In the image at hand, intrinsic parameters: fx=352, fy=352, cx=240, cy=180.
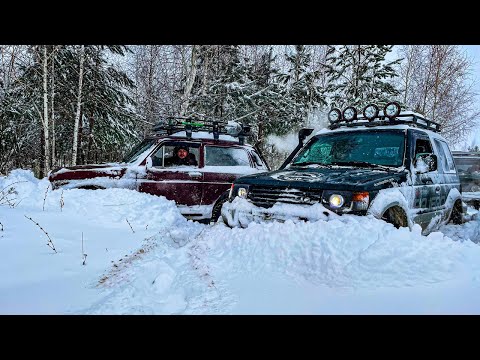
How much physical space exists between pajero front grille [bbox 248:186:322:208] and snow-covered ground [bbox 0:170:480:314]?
0.38 meters

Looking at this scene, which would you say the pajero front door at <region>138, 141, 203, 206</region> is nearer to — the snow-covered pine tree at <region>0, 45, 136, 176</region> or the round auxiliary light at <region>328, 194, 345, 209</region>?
the round auxiliary light at <region>328, 194, 345, 209</region>

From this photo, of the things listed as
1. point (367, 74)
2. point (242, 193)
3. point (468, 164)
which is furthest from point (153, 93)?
point (242, 193)

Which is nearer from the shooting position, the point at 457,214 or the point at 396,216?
the point at 396,216

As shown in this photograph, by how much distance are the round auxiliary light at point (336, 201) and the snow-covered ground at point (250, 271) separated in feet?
0.58

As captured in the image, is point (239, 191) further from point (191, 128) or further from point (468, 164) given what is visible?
point (468, 164)

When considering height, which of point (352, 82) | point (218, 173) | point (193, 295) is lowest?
point (193, 295)

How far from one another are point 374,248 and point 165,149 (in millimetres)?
4849

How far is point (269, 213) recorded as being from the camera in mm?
4297

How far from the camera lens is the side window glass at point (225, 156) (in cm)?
732

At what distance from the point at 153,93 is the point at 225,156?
678 inches

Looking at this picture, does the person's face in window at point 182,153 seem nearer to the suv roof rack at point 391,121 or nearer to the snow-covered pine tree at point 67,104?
the suv roof rack at point 391,121

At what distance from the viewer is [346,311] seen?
2646 mm
